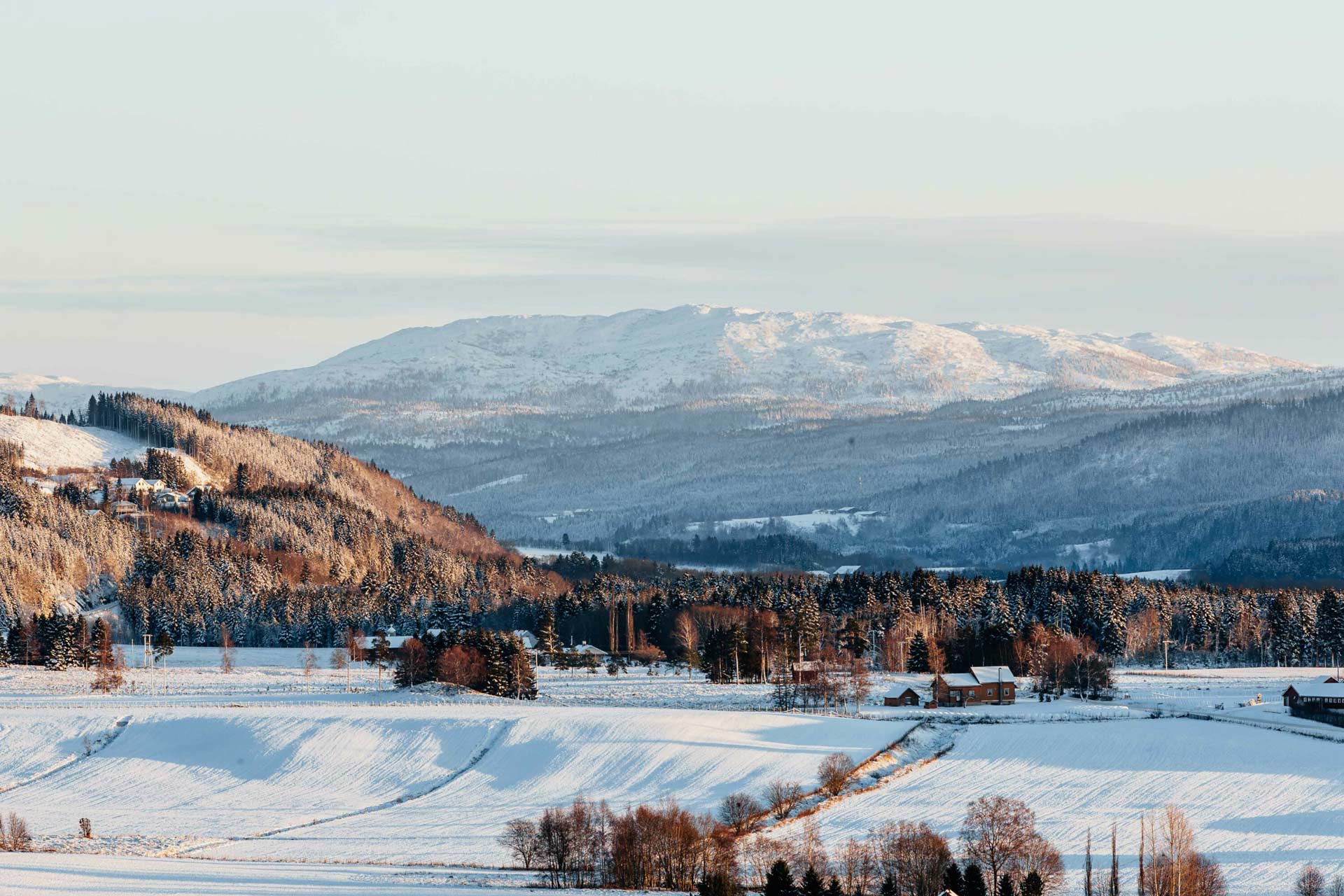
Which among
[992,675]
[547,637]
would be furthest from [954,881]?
[547,637]

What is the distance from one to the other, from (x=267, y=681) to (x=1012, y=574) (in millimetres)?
80000

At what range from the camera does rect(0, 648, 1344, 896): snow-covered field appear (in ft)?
228

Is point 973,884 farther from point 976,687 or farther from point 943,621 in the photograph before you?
point 943,621

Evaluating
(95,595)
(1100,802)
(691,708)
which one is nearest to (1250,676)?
(691,708)

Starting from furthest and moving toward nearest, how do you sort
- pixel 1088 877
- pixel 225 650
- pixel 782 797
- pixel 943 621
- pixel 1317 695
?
1. pixel 943 621
2. pixel 225 650
3. pixel 1317 695
4. pixel 782 797
5. pixel 1088 877

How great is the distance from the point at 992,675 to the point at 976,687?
2.11m

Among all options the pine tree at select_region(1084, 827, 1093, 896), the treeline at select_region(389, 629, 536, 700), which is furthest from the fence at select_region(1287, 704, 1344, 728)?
the pine tree at select_region(1084, 827, 1093, 896)

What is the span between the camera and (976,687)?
12325 centimetres

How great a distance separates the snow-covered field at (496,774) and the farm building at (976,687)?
5.35 metres

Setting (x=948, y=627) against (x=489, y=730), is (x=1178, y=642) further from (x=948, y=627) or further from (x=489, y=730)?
(x=489, y=730)

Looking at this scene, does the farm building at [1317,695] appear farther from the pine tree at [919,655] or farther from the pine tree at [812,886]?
the pine tree at [812,886]

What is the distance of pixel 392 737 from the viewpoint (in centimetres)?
9638

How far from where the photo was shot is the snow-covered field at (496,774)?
69.4 m

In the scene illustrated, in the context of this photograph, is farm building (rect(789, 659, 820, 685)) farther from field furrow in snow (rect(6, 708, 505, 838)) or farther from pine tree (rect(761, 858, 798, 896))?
pine tree (rect(761, 858, 798, 896))
